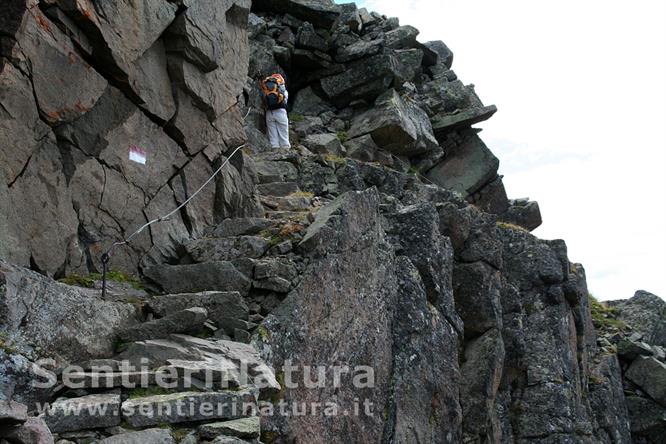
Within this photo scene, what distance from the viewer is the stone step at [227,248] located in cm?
1501

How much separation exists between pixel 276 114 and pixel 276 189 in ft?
18.8

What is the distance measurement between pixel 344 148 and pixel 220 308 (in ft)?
54.9

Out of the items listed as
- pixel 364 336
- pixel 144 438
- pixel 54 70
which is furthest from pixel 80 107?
pixel 364 336

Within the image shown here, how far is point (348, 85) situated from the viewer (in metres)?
31.9

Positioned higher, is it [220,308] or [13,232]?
[13,232]

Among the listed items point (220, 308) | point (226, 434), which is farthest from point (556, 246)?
point (226, 434)

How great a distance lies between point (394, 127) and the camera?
98.9 ft

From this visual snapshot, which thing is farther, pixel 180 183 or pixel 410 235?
pixel 410 235

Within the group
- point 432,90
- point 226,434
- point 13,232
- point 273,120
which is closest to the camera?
point 226,434

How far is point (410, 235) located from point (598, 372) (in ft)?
43.4

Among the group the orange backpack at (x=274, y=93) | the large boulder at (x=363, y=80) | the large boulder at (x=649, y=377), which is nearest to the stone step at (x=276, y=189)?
the orange backpack at (x=274, y=93)

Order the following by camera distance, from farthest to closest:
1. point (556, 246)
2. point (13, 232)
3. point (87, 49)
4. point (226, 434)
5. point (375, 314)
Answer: point (556, 246) < point (375, 314) < point (87, 49) < point (13, 232) < point (226, 434)

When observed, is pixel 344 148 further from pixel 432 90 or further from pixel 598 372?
pixel 598 372

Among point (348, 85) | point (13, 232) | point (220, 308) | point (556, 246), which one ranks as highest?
point (348, 85)
